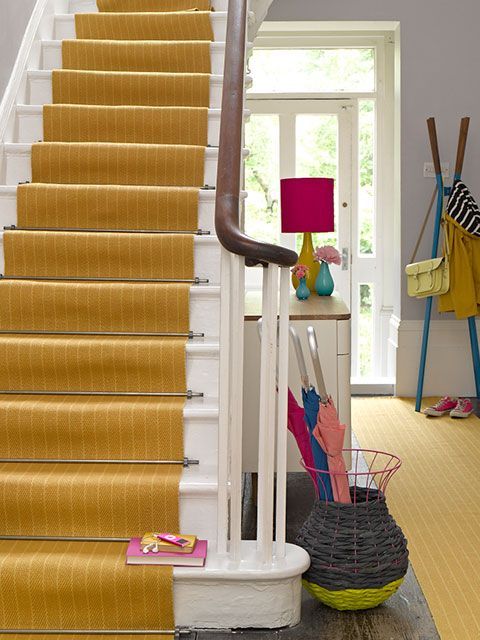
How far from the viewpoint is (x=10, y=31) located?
4246 mm

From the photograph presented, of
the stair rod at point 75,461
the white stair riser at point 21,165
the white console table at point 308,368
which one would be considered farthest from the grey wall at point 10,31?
the stair rod at point 75,461

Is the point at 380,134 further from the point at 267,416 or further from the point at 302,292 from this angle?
the point at 267,416

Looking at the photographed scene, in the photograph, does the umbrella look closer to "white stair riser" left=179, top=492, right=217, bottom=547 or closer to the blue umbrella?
the blue umbrella

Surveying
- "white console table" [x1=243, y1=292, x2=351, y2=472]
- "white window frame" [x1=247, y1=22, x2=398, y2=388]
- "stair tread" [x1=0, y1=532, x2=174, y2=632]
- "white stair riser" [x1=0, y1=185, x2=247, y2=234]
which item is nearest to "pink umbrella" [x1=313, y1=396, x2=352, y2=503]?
"stair tread" [x1=0, y1=532, x2=174, y2=632]

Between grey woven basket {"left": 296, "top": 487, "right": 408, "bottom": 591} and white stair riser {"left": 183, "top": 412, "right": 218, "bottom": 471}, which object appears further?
white stair riser {"left": 183, "top": 412, "right": 218, "bottom": 471}

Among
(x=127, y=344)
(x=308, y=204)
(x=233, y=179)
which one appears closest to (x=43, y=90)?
(x=308, y=204)

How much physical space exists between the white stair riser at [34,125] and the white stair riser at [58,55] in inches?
18.4

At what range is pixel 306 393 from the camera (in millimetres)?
2816

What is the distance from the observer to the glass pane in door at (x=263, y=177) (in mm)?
6816

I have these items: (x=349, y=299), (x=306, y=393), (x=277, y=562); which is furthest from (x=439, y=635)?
(x=349, y=299)

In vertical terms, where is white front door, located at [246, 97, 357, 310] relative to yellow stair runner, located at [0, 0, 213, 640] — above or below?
above

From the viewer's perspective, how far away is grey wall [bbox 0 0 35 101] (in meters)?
4.12

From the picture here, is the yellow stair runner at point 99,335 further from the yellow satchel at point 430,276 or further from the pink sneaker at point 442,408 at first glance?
the pink sneaker at point 442,408

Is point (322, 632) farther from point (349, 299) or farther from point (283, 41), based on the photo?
point (283, 41)
